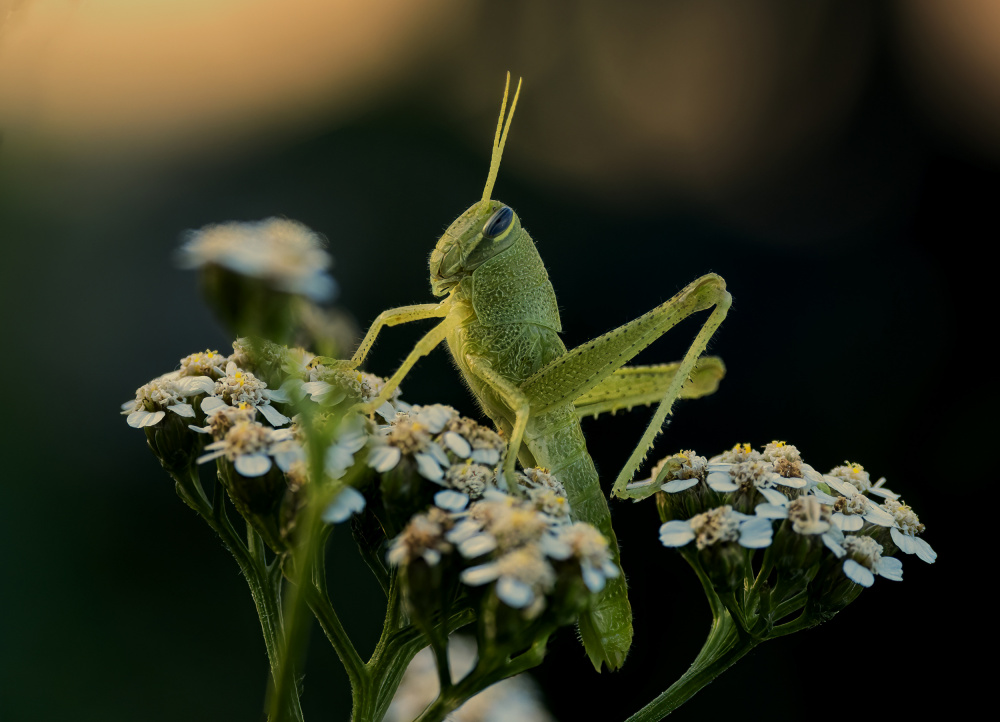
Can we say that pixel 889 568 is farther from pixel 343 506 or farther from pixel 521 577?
pixel 343 506

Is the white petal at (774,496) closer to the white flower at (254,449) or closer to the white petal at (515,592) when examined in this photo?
the white petal at (515,592)

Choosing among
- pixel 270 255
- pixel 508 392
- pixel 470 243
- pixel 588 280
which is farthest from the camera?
pixel 588 280

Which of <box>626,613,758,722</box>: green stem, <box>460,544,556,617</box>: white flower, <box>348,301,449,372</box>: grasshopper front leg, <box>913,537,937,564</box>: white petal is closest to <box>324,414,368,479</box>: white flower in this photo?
<box>460,544,556,617</box>: white flower

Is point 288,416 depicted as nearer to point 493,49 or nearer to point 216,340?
point 216,340

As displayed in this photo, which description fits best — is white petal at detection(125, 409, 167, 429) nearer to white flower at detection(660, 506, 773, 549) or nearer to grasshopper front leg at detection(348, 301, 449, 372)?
grasshopper front leg at detection(348, 301, 449, 372)

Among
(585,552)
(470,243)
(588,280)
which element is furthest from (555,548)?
(588,280)

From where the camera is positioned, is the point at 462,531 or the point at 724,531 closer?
the point at 462,531
